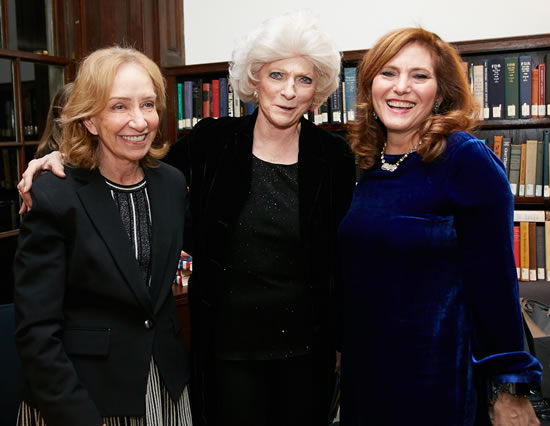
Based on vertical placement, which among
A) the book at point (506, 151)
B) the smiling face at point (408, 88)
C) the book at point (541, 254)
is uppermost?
the smiling face at point (408, 88)

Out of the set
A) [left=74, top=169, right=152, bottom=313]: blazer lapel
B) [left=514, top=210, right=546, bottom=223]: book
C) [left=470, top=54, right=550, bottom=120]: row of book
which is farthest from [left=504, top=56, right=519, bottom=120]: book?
[left=74, top=169, right=152, bottom=313]: blazer lapel

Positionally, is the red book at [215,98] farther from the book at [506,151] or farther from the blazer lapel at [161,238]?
the blazer lapel at [161,238]

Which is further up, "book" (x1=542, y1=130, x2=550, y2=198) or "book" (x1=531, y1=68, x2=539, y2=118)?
"book" (x1=531, y1=68, x2=539, y2=118)

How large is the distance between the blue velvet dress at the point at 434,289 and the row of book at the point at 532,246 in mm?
1793

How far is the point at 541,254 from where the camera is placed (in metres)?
2.96

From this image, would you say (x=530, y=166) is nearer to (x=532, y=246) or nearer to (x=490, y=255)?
(x=532, y=246)

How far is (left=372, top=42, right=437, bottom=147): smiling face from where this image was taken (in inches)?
55.8

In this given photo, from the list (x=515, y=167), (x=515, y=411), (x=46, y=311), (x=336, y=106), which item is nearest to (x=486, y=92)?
(x=515, y=167)

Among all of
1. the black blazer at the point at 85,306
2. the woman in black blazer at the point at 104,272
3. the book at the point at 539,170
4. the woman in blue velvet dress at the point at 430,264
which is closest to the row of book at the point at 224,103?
the book at the point at 539,170

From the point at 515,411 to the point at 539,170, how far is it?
76.7 inches

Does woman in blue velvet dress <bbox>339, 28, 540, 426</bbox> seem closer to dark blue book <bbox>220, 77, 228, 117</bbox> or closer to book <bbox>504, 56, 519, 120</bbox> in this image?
book <bbox>504, 56, 519, 120</bbox>

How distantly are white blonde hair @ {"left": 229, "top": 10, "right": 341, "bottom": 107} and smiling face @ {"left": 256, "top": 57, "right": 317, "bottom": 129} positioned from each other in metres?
0.02

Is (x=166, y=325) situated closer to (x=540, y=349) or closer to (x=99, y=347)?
(x=99, y=347)

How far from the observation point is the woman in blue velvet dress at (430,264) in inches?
50.2
